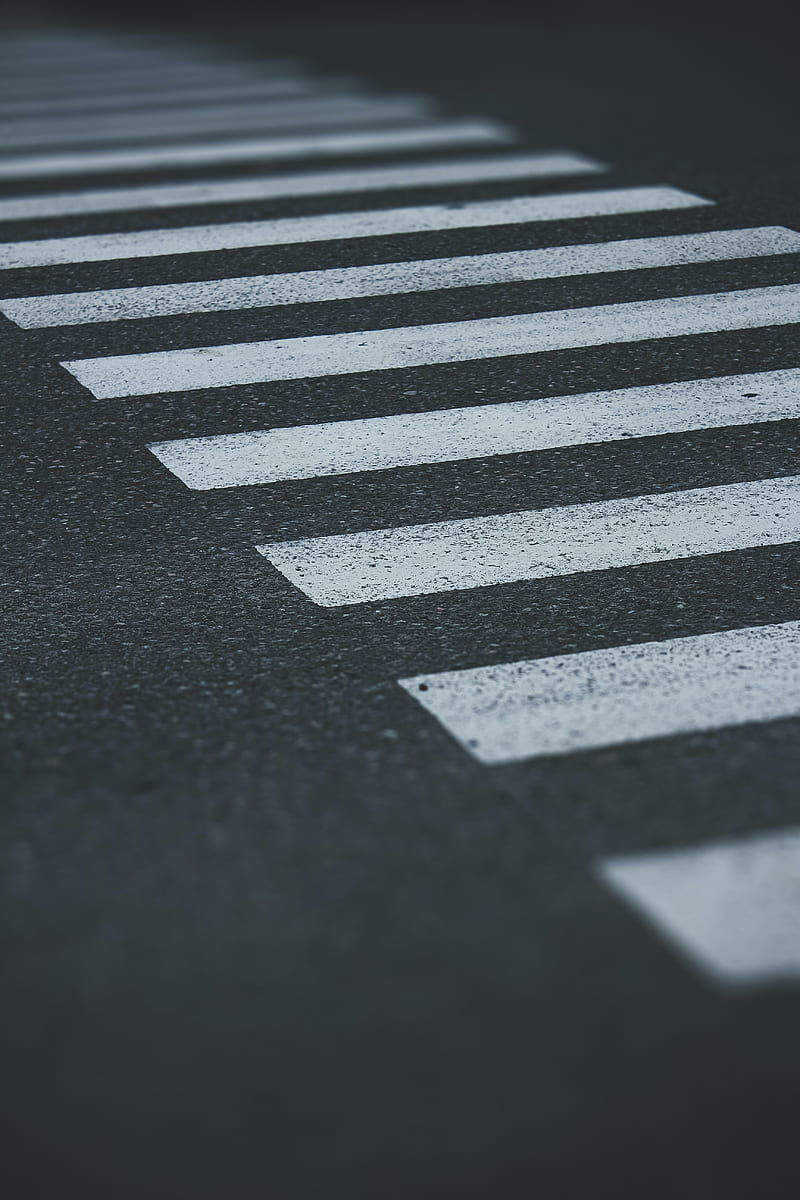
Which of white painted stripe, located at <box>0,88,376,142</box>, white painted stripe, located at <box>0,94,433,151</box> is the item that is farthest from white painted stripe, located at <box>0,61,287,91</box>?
white painted stripe, located at <box>0,94,433,151</box>

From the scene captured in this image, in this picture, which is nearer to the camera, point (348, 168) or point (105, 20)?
point (348, 168)

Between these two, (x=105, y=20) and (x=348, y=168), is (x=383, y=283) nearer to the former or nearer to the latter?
(x=348, y=168)

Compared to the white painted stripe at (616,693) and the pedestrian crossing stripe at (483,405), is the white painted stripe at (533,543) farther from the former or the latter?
the white painted stripe at (616,693)

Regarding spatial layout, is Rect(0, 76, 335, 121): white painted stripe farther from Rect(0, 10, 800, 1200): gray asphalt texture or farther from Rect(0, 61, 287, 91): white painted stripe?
Rect(0, 10, 800, 1200): gray asphalt texture

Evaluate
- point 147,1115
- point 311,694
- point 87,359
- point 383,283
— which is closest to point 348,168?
point 383,283

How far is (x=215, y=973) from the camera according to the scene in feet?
8.68

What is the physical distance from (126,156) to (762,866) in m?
7.46

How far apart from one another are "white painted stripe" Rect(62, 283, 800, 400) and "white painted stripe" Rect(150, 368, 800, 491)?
19.7 inches

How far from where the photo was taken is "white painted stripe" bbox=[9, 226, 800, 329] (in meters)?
6.37

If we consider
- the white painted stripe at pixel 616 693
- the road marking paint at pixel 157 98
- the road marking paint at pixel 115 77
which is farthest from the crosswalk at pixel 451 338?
the road marking paint at pixel 115 77

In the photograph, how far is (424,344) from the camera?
5.91m

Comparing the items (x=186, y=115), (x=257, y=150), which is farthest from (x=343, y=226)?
(x=186, y=115)

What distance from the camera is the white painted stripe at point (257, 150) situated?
29.7 feet

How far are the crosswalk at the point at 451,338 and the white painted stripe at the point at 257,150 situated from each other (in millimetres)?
35
